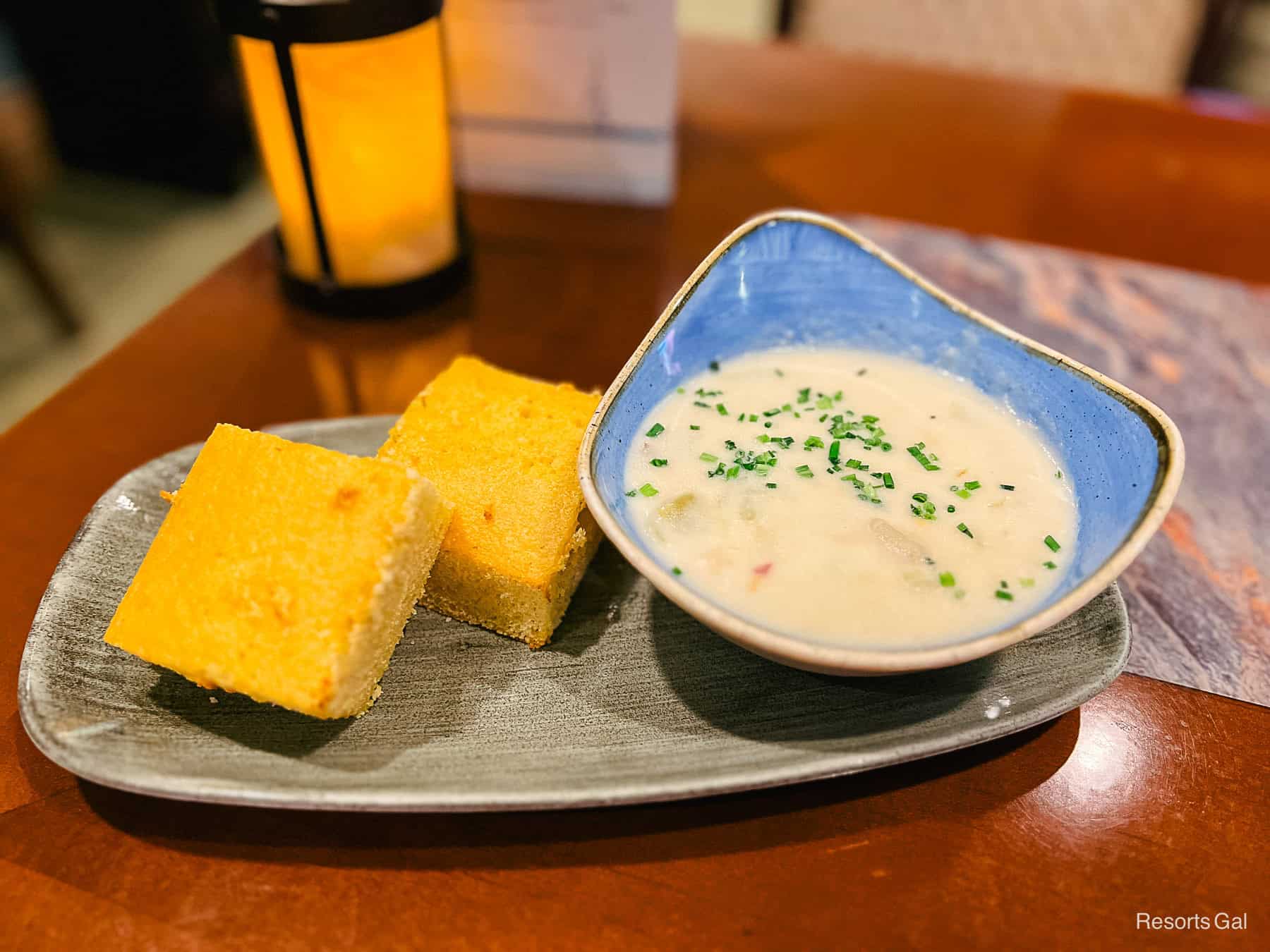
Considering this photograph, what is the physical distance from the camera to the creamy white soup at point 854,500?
1.09 metres

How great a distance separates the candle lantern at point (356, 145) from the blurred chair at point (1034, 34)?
94.2 inches

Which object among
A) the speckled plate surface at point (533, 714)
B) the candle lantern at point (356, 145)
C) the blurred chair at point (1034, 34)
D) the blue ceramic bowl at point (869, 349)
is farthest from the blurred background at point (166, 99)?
the speckled plate surface at point (533, 714)

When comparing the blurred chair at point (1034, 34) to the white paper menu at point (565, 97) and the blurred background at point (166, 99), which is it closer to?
the blurred background at point (166, 99)

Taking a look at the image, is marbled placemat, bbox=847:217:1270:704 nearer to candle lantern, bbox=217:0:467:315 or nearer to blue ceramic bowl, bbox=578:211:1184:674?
blue ceramic bowl, bbox=578:211:1184:674

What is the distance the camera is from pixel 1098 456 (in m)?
1.22

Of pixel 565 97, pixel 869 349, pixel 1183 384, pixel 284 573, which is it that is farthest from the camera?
pixel 565 97

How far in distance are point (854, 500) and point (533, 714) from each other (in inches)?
19.0

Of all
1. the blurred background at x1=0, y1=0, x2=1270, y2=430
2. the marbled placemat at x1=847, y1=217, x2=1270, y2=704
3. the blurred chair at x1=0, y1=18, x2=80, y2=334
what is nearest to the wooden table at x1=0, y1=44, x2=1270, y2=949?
the marbled placemat at x1=847, y1=217, x2=1270, y2=704

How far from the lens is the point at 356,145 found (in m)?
1.72

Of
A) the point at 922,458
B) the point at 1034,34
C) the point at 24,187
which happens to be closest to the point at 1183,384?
the point at 922,458

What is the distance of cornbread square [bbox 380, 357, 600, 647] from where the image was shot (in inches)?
46.4

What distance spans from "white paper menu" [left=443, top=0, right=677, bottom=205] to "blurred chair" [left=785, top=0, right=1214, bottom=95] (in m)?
1.80

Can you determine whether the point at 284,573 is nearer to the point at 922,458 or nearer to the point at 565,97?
the point at 922,458

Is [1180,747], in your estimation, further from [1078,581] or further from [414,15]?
[414,15]
